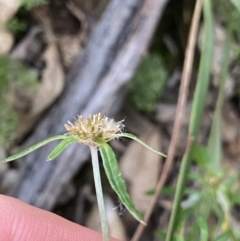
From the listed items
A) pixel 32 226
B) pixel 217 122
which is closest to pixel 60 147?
pixel 32 226

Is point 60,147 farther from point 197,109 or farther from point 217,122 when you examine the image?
point 217,122

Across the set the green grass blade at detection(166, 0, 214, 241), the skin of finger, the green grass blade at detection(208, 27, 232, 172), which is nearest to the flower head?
the green grass blade at detection(166, 0, 214, 241)

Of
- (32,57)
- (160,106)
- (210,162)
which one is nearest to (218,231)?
(210,162)

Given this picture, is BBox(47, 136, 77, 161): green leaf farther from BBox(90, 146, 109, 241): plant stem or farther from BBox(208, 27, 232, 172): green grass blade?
BBox(208, 27, 232, 172): green grass blade

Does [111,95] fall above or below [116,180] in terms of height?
above

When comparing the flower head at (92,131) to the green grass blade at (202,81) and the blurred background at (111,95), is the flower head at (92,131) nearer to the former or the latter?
the green grass blade at (202,81)

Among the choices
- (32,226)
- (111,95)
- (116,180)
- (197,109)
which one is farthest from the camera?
(111,95)

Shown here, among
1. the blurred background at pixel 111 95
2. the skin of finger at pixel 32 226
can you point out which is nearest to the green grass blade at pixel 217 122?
the blurred background at pixel 111 95
